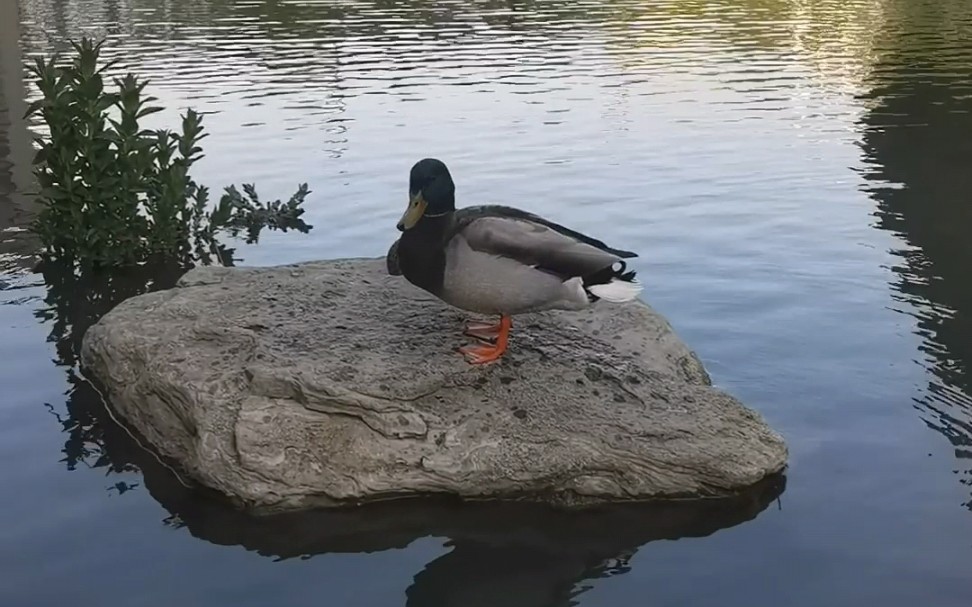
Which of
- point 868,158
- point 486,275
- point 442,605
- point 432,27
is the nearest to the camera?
point 442,605

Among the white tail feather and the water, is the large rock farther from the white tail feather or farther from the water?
the white tail feather

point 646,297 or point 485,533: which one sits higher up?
point 646,297

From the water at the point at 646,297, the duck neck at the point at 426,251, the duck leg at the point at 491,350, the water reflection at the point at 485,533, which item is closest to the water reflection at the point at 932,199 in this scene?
the water at the point at 646,297

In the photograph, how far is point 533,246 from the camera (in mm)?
5668

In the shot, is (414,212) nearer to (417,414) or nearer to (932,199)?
(417,414)

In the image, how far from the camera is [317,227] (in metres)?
10.8

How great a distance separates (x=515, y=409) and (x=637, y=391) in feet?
2.36

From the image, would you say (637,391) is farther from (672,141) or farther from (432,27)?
(432,27)

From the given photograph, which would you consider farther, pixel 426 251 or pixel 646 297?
pixel 646 297

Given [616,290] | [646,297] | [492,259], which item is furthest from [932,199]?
[492,259]

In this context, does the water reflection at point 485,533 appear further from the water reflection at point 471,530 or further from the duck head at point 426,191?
the duck head at point 426,191

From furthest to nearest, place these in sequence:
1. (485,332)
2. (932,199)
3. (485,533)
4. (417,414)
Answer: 1. (932,199)
2. (485,332)
3. (417,414)
4. (485,533)

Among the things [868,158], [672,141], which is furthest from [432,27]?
[868,158]

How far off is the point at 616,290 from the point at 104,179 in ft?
17.6
